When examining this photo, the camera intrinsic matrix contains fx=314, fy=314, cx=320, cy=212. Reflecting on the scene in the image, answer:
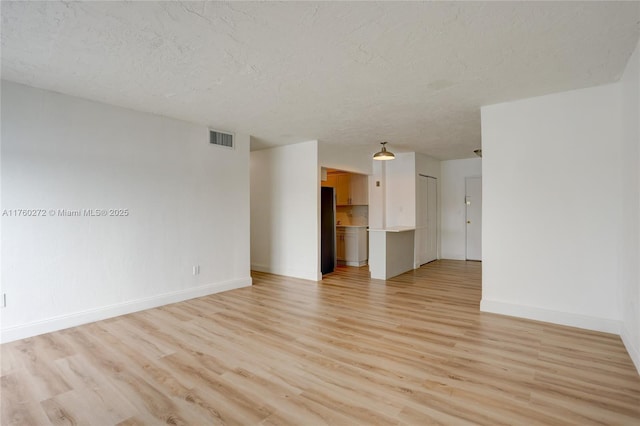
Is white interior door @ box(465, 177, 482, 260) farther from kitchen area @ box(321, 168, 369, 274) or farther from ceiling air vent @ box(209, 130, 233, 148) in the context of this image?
ceiling air vent @ box(209, 130, 233, 148)

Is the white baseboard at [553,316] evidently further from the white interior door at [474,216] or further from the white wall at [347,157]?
the white interior door at [474,216]

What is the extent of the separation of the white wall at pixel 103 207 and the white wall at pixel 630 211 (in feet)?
16.8

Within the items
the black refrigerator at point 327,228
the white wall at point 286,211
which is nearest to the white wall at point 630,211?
the white wall at point 286,211

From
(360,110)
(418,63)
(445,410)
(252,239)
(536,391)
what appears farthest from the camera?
(252,239)

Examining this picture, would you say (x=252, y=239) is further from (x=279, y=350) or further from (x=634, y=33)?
(x=634, y=33)

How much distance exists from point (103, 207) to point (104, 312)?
1.33 metres

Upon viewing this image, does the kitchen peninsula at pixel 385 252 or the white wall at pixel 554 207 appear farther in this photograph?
the kitchen peninsula at pixel 385 252

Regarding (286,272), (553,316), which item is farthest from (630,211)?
(286,272)

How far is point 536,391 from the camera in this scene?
232 cm

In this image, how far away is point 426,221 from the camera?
26.5 feet

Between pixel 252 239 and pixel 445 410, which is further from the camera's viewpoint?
pixel 252 239

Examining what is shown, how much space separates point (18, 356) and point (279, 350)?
244cm

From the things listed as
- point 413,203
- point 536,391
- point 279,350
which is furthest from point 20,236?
point 413,203

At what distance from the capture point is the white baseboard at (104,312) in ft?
11.0
